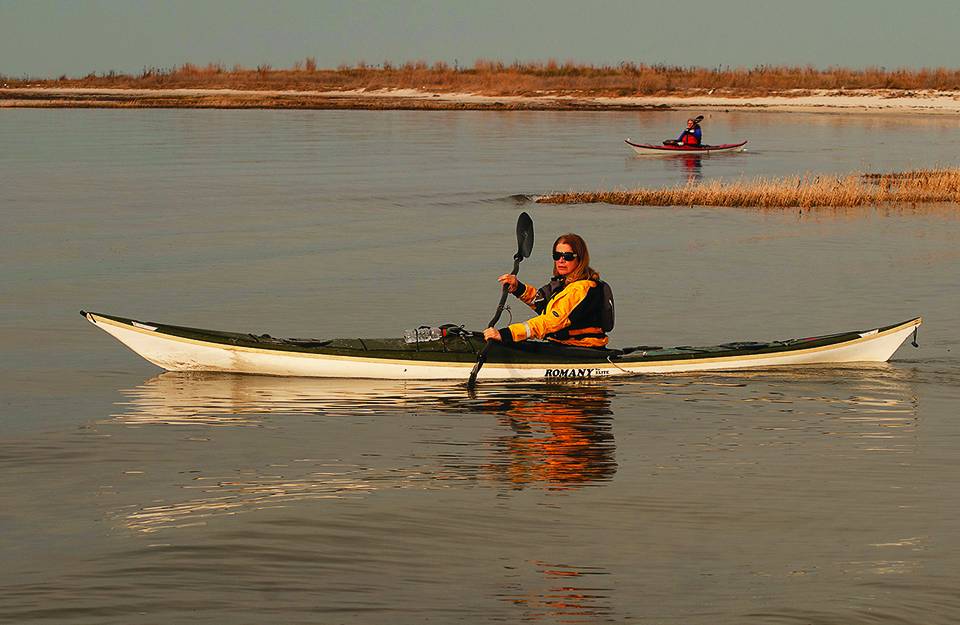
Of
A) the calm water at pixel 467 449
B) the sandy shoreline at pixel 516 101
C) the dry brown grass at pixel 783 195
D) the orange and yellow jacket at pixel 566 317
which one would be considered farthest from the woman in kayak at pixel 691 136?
the sandy shoreline at pixel 516 101

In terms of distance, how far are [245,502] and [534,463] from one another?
7.34ft

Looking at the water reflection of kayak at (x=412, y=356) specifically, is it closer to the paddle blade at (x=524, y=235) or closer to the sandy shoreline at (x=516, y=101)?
the paddle blade at (x=524, y=235)

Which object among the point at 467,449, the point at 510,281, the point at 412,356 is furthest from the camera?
the point at 412,356

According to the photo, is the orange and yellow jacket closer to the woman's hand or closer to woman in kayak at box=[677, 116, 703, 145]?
the woman's hand

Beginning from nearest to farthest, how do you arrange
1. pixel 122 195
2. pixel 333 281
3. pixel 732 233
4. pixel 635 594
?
pixel 635 594 → pixel 333 281 → pixel 732 233 → pixel 122 195

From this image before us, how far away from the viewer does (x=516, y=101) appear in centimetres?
8344

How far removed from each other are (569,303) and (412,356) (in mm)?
1550

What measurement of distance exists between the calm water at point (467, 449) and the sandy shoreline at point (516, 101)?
166 feet

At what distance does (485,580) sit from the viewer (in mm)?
7695

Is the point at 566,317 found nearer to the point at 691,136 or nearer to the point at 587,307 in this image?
the point at 587,307

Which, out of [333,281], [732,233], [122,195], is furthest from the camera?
[122,195]

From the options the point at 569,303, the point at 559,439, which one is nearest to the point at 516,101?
the point at 569,303

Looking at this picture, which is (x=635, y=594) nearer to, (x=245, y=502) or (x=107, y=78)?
(x=245, y=502)

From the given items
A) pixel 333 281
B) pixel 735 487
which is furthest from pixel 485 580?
pixel 333 281
